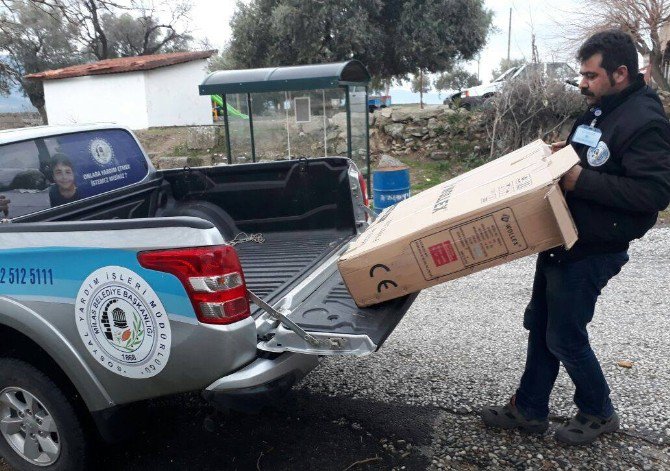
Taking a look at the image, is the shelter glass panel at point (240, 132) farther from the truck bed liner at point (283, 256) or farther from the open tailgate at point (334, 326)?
the open tailgate at point (334, 326)

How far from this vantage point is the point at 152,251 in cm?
245

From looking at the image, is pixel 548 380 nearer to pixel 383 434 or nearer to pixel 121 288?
pixel 383 434

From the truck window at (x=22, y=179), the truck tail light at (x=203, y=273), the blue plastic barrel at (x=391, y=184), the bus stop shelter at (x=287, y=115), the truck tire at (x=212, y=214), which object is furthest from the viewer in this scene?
the bus stop shelter at (x=287, y=115)

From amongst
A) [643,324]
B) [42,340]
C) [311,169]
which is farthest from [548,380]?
[42,340]

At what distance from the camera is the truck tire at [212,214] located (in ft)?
15.4

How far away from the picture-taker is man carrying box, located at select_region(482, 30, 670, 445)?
2.58 metres

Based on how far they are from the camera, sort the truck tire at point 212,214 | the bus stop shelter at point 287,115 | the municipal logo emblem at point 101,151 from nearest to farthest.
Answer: the municipal logo emblem at point 101,151 → the truck tire at point 212,214 → the bus stop shelter at point 287,115

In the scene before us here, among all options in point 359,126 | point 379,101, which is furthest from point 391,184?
point 379,101

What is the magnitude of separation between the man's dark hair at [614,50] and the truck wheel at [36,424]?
3047 millimetres

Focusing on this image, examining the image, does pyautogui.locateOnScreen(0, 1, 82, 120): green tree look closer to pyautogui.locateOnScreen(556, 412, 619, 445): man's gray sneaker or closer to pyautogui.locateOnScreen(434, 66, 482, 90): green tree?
pyautogui.locateOnScreen(434, 66, 482, 90): green tree

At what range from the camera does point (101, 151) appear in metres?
4.16

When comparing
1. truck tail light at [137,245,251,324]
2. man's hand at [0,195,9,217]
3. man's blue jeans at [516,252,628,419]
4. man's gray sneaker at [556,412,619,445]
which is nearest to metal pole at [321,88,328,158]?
man's hand at [0,195,9,217]

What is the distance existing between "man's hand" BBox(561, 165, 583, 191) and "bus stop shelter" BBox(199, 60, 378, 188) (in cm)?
718

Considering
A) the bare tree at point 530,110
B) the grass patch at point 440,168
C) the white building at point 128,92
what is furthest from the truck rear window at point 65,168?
the white building at point 128,92
